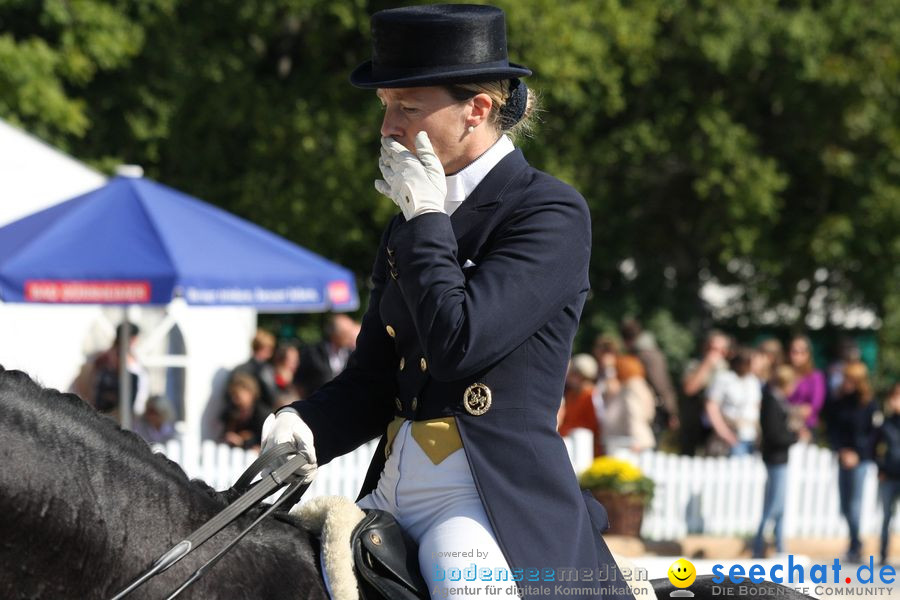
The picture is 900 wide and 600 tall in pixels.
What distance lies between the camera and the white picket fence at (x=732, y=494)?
1271 centimetres

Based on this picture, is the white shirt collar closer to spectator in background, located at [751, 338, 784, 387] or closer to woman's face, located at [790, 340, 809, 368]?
spectator in background, located at [751, 338, 784, 387]

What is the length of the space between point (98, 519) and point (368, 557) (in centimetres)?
55

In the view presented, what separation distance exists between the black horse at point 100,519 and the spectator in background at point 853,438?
422 inches

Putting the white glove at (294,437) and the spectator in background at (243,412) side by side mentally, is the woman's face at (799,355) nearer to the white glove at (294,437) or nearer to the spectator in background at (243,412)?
the spectator in background at (243,412)

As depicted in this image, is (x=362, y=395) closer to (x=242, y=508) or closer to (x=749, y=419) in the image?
(x=242, y=508)

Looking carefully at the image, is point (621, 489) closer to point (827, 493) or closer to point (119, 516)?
point (827, 493)

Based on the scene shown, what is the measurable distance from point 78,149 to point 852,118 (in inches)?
530

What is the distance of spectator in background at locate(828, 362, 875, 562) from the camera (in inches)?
506

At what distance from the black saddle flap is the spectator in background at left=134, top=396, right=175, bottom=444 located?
8.42 meters

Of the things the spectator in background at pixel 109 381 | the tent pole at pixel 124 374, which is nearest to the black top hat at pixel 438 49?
the tent pole at pixel 124 374

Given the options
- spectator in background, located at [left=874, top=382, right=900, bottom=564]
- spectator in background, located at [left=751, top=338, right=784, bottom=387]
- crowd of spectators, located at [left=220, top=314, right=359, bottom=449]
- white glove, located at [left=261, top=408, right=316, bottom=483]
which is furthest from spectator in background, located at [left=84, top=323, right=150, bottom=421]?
white glove, located at [left=261, top=408, right=316, bottom=483]

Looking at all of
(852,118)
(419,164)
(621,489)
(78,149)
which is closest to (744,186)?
(852,118)

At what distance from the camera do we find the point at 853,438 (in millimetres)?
13070

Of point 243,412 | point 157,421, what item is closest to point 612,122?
point 243,412
